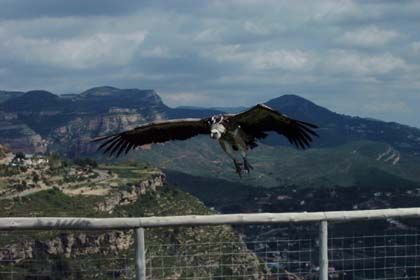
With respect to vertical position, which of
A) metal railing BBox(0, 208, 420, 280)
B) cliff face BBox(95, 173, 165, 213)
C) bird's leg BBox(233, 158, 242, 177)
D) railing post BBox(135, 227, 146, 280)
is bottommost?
cliff face BBox(95, 173, 165, 213)

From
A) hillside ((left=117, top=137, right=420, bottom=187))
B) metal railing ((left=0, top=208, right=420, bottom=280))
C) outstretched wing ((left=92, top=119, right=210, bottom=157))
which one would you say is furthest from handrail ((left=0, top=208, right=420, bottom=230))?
hillside ((left=117, top=137, right=420, bottom=187))

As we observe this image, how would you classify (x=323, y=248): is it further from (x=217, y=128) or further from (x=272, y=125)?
(x=272, y=125)

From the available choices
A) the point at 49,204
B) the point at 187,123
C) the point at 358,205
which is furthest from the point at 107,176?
the point at 187,123

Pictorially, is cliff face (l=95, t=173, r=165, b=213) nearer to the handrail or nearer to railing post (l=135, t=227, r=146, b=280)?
railing post (l=135, t=227, r=146, b=280)

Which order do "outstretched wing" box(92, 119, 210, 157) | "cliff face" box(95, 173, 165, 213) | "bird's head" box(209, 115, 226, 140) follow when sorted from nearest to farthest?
1. "bird's head" box(209, 115, 226, 140)
2. "outstretched wing" box(92, 119, 210, 157)
3. "cliff face" box(95, 173, 165, 213)

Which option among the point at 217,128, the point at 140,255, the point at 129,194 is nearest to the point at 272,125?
the point at 217,128

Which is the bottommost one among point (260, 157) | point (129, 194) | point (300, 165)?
point (129, 194)

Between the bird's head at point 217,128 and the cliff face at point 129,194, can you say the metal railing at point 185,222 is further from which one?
the cliff face at point 129,194
